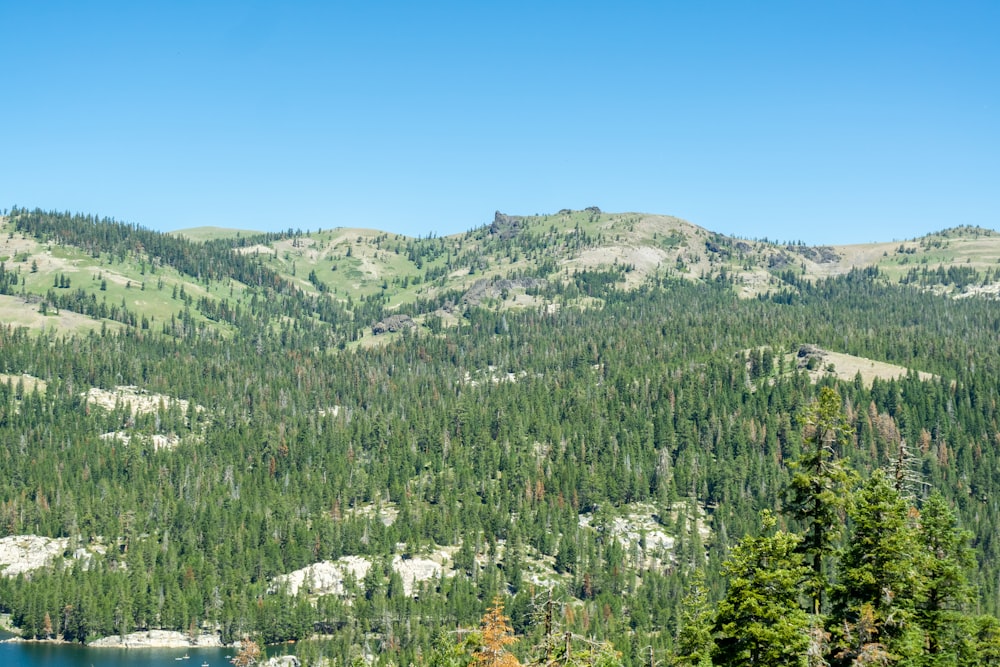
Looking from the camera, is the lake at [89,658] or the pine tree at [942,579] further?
the lake at [89,658]

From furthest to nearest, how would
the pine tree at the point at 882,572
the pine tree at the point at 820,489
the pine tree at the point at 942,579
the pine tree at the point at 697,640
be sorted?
the pine tree at the point at 697,640 < the pine tree at the point at 942,579 < the pine tree at the point at 820,489 < the pine tree at the point at 882,572

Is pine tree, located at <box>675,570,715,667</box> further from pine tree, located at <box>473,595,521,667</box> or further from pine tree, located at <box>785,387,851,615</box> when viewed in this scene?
pine tree, located at <box>473,595,521,667</box>

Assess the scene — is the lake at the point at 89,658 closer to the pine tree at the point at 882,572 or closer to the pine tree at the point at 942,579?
the pine tree at the point at 942,579

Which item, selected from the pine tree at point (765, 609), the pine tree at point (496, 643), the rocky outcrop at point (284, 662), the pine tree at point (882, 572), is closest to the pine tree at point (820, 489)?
the pine tree at point (765, 609)

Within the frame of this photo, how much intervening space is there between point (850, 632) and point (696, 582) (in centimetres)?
1633

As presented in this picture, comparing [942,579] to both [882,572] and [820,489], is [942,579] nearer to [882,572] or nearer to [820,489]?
[882,572]

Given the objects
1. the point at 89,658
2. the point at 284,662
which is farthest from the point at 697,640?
the point at 89,658

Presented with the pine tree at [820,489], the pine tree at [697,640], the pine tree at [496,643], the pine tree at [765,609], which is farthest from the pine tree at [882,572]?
the pine tree at [496,643]

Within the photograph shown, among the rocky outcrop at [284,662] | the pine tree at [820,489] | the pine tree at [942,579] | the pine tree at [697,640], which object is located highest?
the pine tree at [820,489]

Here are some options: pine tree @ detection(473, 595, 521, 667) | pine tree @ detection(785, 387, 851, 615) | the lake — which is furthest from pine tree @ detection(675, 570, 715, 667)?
the lake

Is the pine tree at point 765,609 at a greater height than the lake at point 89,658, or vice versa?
the pine tree at point 765,609

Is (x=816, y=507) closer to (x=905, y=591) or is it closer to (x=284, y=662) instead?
(x=905, y=591)

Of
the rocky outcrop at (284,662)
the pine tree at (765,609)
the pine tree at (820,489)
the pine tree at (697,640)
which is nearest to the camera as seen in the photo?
the pine tree at (765,609)

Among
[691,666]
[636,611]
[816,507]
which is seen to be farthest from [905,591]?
[636,611]
